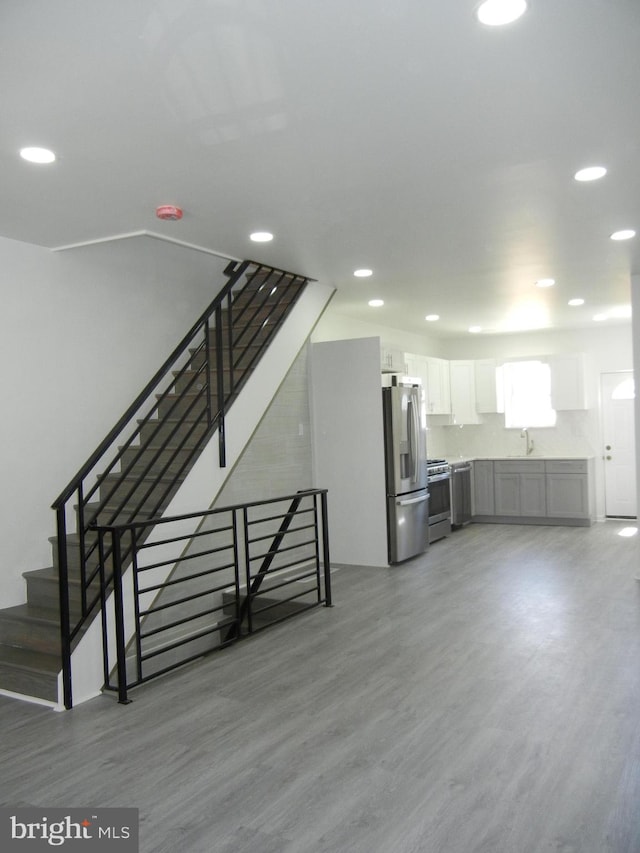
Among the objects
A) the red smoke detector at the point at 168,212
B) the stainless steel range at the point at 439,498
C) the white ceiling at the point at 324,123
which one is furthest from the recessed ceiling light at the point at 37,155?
the stainless steel range at the point at 439,498

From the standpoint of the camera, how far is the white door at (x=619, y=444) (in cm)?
929

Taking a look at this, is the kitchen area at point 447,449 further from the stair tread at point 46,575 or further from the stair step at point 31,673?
the stair step at point 31,673

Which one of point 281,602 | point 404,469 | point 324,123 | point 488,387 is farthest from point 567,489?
point 324,123

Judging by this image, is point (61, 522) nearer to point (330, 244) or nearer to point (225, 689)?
point (225, 689)

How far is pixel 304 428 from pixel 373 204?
3.45 meters

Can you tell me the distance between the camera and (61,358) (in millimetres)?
4793

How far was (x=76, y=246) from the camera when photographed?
15.2 feet

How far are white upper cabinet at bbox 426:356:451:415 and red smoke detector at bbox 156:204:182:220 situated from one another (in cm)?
542

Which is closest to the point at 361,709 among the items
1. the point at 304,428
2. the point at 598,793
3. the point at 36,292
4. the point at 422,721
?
the point at 422,721

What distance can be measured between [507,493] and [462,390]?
5.46ft

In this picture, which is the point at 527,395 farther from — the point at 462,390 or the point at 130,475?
the point at 130,475

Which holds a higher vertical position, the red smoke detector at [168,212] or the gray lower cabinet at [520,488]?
the red smoke detector at [168,212]

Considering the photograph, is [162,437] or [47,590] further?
[162,437]

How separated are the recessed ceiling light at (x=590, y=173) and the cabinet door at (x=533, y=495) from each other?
237 inches
